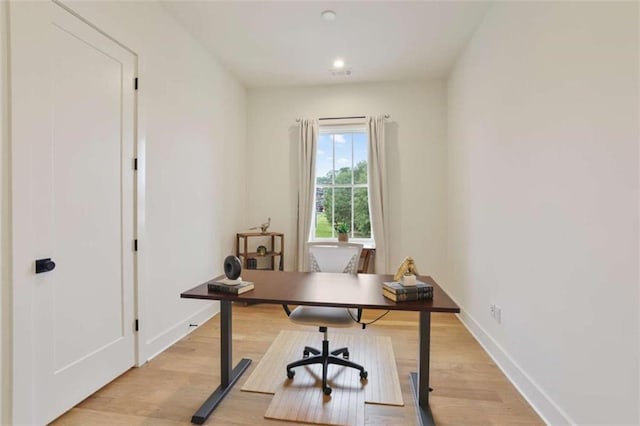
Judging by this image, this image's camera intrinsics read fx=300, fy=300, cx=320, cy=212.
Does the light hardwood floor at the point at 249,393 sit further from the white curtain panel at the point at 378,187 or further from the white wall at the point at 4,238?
the white curtain panel at the point at 378,187

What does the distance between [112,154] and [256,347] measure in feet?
6.32

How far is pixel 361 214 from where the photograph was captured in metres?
4.33

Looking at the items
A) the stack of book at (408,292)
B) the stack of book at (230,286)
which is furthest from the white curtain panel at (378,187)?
the stack of book at (230,286)

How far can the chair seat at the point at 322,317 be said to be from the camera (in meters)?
2.00

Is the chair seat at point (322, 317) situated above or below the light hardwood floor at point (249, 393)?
above

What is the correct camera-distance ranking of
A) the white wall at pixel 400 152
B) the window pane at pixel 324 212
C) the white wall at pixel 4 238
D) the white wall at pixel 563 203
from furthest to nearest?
the window pane at pixel 324 212 < the white wall at pixel 400 152 < the white wall at pixel 4 238 < the white wall at pixel 563 203

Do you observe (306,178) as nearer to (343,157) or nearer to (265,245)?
(343,157)

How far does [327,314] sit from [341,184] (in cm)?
259

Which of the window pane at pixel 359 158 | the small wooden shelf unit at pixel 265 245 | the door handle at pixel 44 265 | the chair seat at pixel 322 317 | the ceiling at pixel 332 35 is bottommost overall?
the chair seat at pixel 322 317

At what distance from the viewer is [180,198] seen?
2885 millimetres

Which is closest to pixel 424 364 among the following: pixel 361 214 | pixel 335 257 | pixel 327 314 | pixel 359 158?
pixel 327 314

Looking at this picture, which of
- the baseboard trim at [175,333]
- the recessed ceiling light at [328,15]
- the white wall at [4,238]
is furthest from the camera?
the recessed ceiling light at [328,15]

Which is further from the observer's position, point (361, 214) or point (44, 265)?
point (361, 214)

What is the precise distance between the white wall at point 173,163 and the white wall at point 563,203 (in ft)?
9.18
